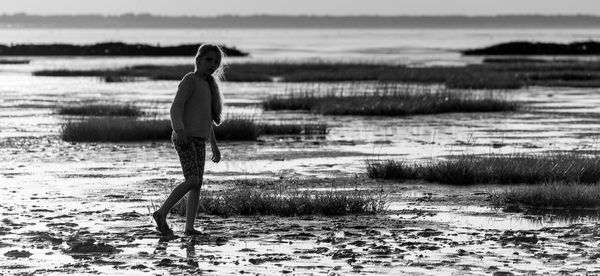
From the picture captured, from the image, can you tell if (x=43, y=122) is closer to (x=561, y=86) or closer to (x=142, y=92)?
(x=142, y=92)

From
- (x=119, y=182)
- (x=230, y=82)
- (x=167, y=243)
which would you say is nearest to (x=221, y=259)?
(x=167, y=243)

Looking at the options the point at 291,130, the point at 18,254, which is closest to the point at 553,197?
the point at 18,254

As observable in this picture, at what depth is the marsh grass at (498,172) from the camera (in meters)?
16.4

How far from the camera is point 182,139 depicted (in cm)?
1135

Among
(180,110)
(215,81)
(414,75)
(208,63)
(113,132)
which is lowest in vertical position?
(113,132)

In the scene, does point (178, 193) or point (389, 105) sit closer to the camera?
point (178, 193)

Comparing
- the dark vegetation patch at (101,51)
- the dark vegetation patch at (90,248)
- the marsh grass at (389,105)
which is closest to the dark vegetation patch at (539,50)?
the dark vegetation patch at (101,51)

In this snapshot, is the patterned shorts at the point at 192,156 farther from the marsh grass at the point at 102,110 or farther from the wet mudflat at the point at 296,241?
the marsh grass at the point at 102,110

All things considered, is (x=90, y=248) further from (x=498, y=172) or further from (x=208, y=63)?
(x=498, y=172)

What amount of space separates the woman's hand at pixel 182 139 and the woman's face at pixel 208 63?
66 cm

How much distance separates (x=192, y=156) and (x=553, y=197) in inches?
187

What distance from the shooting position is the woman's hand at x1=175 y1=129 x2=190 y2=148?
11.3m

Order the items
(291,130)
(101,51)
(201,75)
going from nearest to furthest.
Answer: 1. (201,75)
2. (291,130)
3. (101,51)

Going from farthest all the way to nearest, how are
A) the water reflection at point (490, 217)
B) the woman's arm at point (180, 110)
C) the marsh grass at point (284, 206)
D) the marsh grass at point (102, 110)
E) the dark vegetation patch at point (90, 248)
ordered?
the marsh grass at point (102, 110), the marsh grass at point (284, 206), the water reflection at point (490, 217), the woman's arm at point (180, 110), the dark vegetation patch at point (90, 248)
